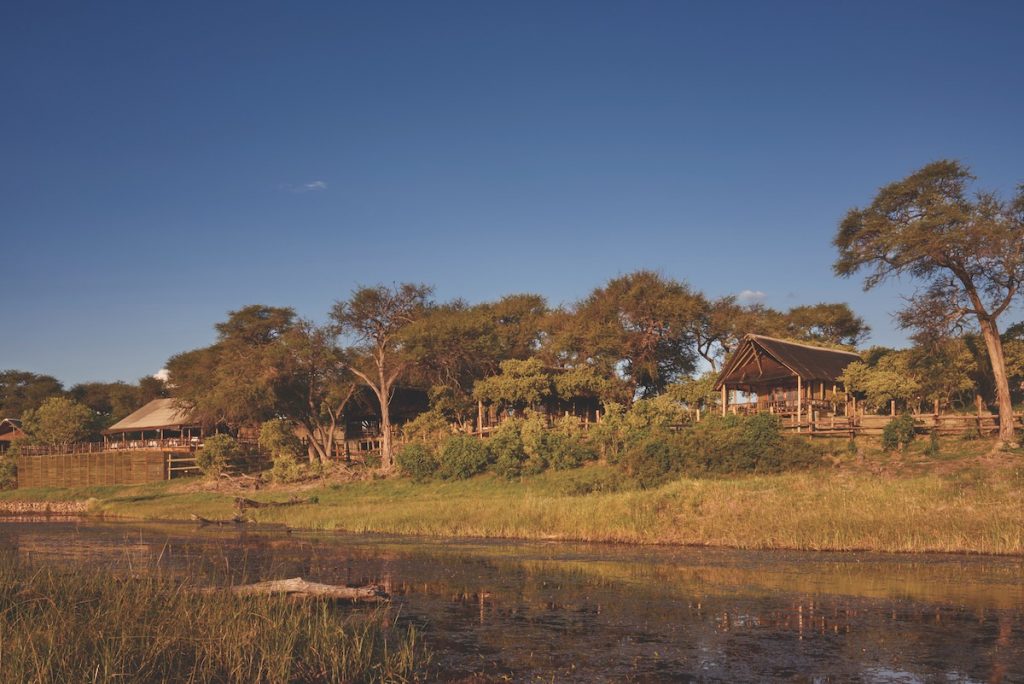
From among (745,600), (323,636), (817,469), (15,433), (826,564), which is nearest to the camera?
(323,636)

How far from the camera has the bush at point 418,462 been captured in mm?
45625

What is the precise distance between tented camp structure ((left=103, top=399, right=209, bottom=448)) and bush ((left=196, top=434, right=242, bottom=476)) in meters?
10.8

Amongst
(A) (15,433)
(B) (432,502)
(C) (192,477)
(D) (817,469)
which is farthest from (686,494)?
(A) (15,433)

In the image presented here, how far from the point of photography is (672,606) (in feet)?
58.6

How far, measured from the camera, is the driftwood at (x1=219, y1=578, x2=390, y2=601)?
1708 cm

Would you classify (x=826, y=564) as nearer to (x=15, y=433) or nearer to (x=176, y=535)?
(x=176, y=535)

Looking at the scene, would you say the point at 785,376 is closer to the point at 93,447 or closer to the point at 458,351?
the point at 458,351

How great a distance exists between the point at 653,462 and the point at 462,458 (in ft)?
37.7

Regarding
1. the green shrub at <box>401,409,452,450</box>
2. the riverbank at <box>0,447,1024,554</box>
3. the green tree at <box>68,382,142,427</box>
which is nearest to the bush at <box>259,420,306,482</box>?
the green shrub at <box>401,409,452,450</box>

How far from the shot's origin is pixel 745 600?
60.2 ft

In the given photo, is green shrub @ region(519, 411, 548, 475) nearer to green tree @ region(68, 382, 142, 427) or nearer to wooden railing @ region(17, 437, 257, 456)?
wooden railing @ region(17, 437, 257, 456)

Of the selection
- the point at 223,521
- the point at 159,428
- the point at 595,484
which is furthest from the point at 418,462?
the point at 159,428

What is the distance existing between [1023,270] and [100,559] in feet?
120

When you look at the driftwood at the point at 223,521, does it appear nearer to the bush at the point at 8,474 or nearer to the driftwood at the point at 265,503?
the driftwood at the point at 265,503
